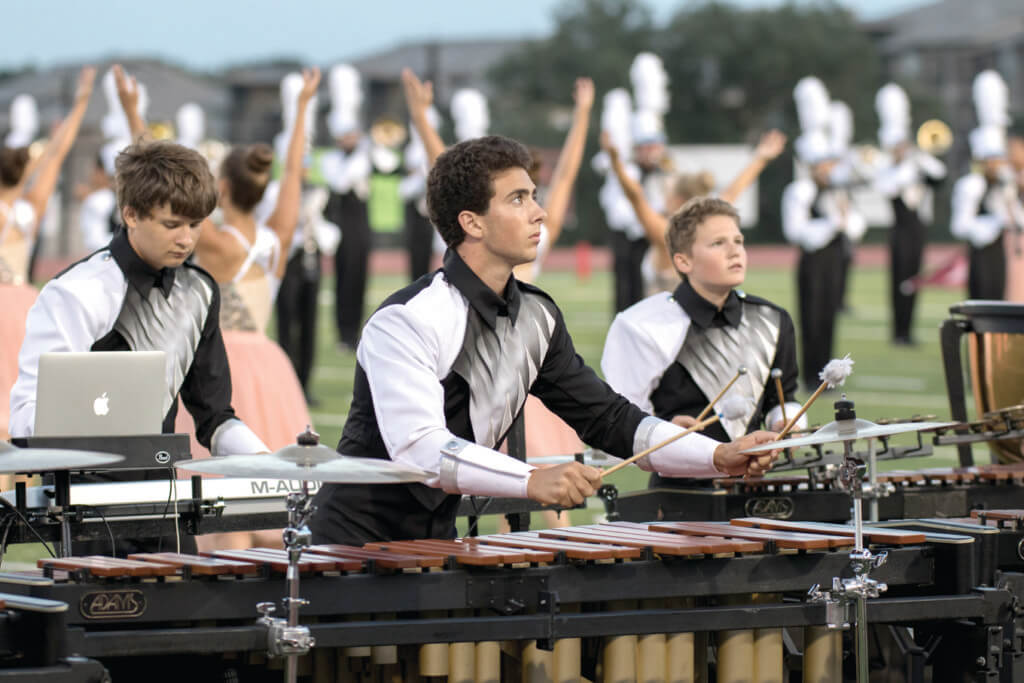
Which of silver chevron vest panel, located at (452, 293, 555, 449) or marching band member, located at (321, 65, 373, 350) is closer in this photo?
silver chevron vest panel, located at (452, 293, 555, 449)

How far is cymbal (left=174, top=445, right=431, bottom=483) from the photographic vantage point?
3.79m

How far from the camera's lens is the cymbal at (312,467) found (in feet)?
12.4

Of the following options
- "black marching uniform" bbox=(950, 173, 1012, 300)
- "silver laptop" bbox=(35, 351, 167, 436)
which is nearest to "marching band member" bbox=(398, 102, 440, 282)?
"black marching uniform" bbox=(950, 173, 1012, 300)

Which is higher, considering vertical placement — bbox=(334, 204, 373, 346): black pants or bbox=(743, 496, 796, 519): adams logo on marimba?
bbox=(334, 204, 373, 346): black pants

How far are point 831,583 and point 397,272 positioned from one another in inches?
1353

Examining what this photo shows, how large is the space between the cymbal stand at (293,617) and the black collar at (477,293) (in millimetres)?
936

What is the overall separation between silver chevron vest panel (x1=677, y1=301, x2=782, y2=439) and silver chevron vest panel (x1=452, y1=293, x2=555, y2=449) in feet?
5.24

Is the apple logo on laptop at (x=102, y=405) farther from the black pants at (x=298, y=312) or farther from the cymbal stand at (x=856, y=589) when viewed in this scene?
the black pants at (x=298, y=312)

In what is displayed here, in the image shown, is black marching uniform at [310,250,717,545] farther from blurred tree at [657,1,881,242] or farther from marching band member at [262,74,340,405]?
blurred tree at [657,1,881,242]

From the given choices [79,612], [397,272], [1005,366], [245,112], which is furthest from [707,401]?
[245,112]

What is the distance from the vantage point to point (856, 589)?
427 cm

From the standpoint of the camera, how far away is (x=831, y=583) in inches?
171

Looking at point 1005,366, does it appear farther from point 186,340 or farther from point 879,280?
point 879,280

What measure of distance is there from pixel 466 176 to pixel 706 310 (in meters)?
1.93
